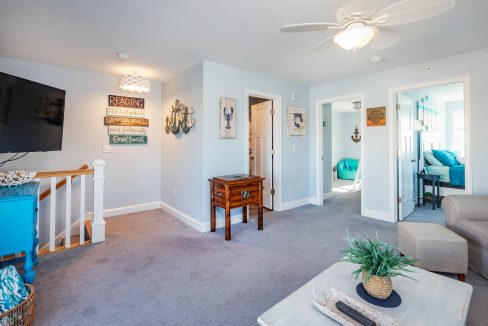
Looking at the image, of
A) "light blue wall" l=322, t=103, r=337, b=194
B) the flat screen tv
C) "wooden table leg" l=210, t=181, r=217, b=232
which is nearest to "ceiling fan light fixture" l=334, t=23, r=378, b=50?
"wooden table leg" l=210, t=181, r=217, b=232

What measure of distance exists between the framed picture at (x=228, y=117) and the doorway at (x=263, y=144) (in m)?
0.94

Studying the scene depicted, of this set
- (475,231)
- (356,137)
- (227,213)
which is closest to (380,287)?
(475,231)

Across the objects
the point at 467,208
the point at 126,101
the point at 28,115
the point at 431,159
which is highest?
the point at 126,101

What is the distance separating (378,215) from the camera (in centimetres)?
383

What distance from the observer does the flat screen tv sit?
7.00 feet

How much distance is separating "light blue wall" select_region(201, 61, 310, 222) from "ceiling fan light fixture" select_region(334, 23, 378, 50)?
196cm

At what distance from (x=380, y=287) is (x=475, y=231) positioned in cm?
171

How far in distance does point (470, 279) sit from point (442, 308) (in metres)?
1.40

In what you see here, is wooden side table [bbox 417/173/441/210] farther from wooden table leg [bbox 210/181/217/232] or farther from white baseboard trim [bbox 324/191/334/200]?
wooden table leg [bbox 210/181/217/232]

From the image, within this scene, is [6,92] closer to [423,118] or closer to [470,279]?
[470,279]

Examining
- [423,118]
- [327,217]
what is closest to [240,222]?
[327,217]

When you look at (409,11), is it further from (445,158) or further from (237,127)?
(445,158)

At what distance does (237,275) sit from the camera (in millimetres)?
2172

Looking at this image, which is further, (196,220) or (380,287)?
(196,220)
